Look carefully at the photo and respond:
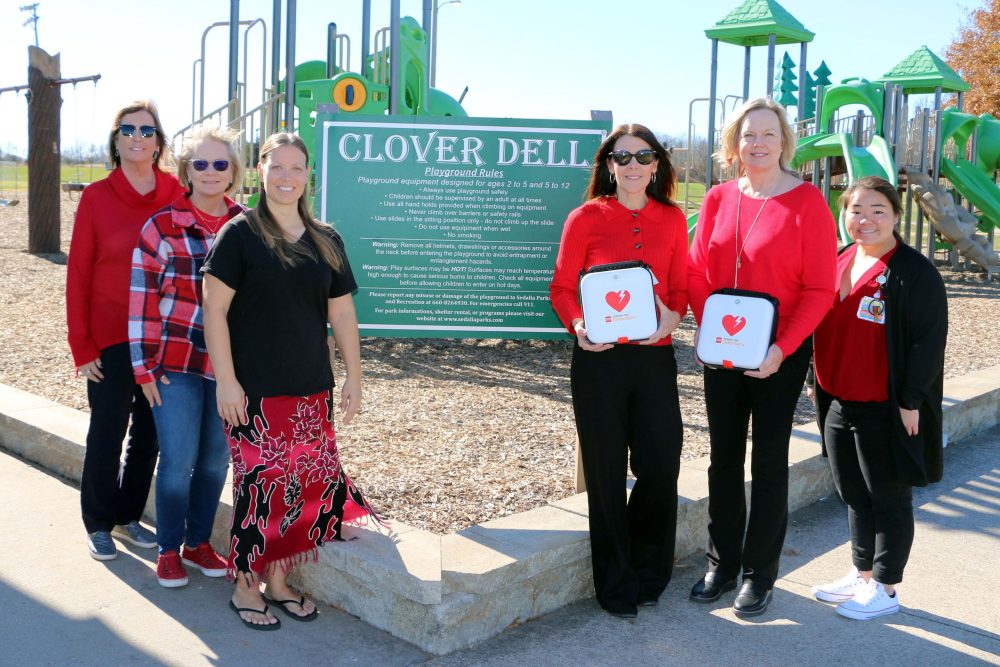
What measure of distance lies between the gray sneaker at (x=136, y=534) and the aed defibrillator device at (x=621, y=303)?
7.02 feet

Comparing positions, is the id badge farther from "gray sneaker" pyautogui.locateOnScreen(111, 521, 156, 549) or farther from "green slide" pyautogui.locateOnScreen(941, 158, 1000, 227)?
"green slide" pyautogui.locateOnScreen(941, 158, 1000, 227)

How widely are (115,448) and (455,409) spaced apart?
2655mm

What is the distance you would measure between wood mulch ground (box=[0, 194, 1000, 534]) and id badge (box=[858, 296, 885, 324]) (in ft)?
5.56

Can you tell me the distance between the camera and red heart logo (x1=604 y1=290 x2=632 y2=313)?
3373 millimetres

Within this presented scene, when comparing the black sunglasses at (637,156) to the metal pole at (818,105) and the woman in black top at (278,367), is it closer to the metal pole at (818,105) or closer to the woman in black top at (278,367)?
the woman in black top at (278,367)

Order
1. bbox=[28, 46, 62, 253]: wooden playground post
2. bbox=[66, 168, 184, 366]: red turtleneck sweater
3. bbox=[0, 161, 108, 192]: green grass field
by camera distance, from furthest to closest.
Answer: bbox=[0, 161, 108, 192]: green grass field → bbox=[28, 46, 62, 253]: wooden playground post → bbox=[66, 168, 184, 366]: red turtleneck sweater

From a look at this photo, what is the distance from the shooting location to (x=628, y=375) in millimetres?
3527

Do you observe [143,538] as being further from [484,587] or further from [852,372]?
[852,372]

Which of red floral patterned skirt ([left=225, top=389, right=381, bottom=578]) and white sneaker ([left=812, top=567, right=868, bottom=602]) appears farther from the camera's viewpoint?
white sneaker ([left=812, top=567, right=868, bottom=602])

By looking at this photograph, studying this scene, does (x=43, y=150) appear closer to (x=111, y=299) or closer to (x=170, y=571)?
(x=111, y=299)

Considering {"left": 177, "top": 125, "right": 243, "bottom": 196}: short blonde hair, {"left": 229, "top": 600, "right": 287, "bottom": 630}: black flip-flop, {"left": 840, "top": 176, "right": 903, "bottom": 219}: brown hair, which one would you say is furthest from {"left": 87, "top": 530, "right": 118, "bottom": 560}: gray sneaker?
{"left": 840, "top": 176, "right": 903, "bottom": 219}: brown hair

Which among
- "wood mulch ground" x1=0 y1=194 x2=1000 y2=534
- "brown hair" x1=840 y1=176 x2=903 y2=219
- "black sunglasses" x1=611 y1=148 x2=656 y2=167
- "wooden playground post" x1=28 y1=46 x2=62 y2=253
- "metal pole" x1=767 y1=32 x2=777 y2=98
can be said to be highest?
"metal pole" x1=767 y1=32 x2=777 y2=98

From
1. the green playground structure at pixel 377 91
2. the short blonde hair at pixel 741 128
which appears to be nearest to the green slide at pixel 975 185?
the green playground structure at pixel 377 91

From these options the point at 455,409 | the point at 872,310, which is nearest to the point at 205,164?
the point at 872,310
